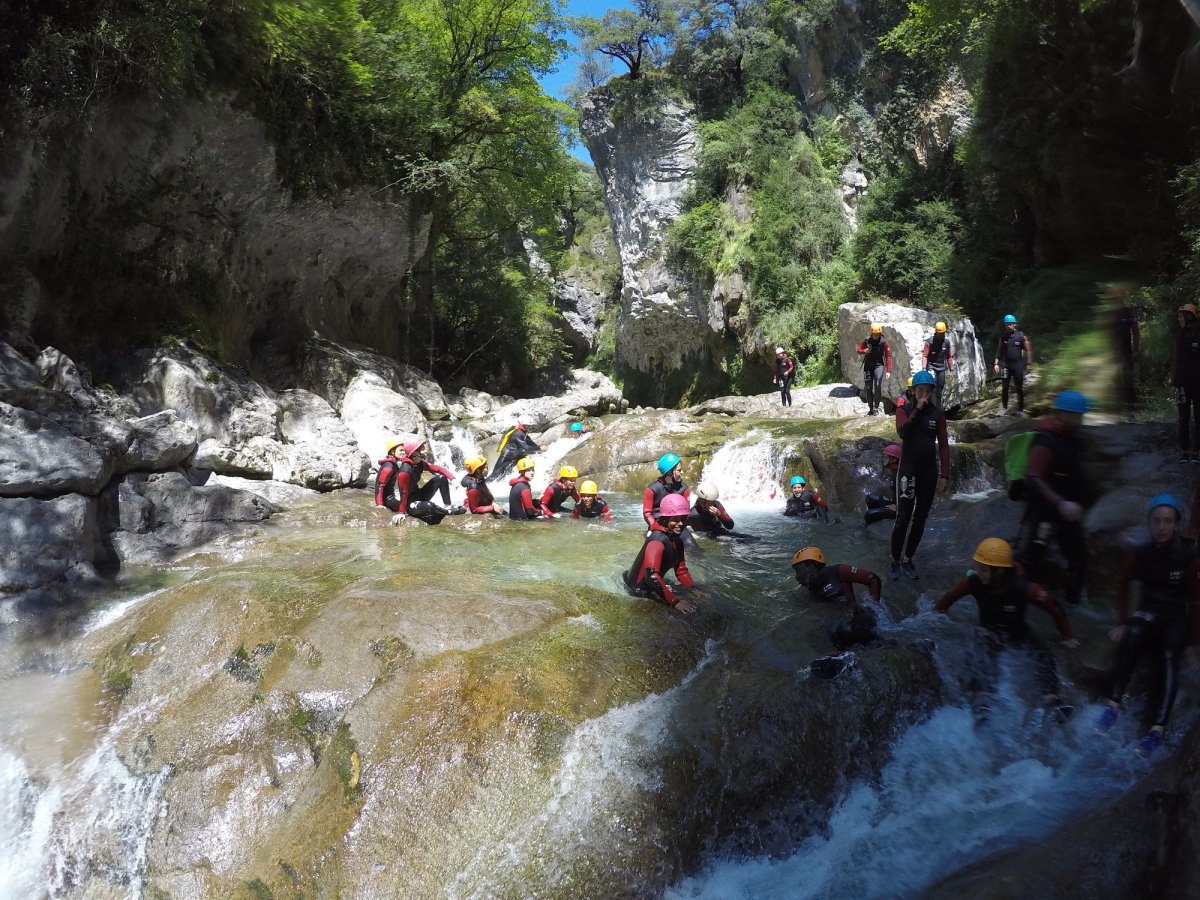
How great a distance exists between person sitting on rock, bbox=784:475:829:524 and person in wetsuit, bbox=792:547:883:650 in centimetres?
381

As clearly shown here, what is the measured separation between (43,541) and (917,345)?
15487 millimetres

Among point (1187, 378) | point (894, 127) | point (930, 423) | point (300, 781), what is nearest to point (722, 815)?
point (300, 781)

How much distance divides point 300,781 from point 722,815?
229 centimetres

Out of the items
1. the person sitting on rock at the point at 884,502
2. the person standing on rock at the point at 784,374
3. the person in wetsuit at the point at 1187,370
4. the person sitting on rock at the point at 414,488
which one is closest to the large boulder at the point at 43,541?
the person sitting on rock at the point at 414,488

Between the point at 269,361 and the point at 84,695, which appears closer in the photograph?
the point at 84,695

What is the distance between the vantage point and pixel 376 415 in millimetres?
15086

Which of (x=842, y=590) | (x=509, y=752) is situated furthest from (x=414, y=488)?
(x=509, y=752)

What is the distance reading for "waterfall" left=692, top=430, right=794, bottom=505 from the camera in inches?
460

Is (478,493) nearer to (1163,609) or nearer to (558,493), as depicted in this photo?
(558,493)

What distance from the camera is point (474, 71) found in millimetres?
19453

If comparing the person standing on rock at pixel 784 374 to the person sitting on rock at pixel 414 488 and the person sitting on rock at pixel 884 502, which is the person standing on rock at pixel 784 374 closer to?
the person sitting on rock at pixel 884 502

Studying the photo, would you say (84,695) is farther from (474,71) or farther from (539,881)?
(474,71)

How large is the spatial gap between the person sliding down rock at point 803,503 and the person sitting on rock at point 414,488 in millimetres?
4502

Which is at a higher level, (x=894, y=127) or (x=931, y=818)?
(x=894, y=127)
